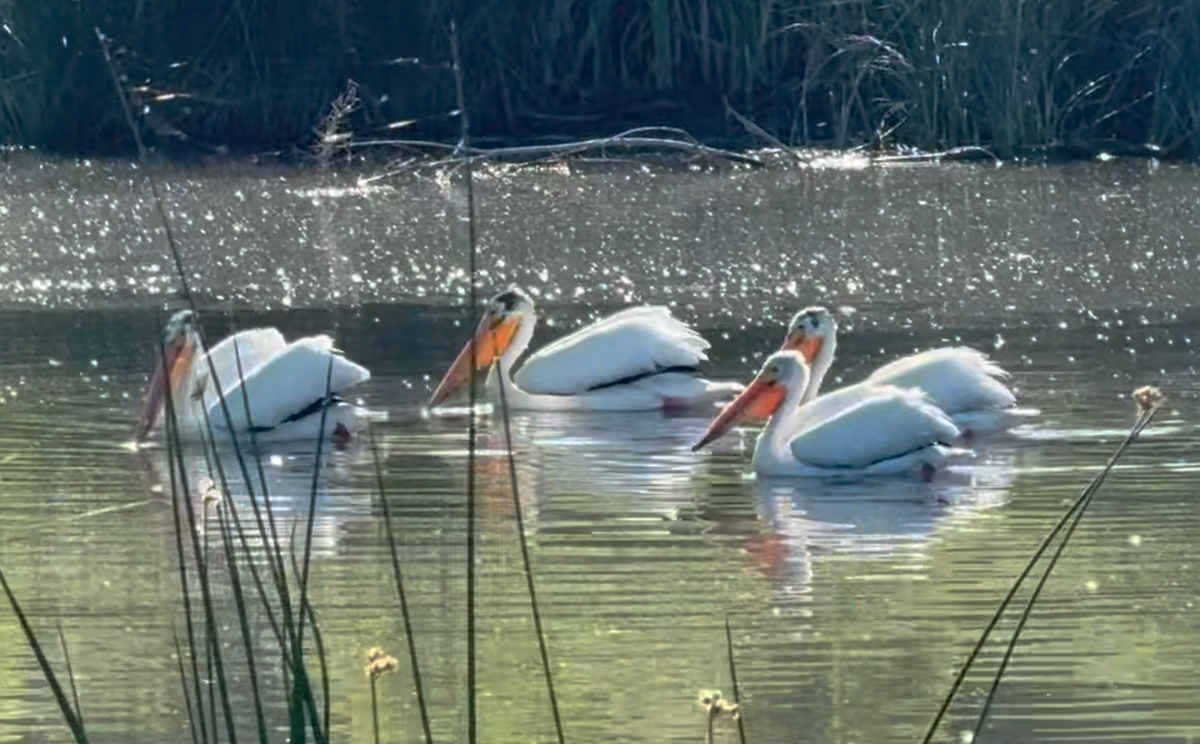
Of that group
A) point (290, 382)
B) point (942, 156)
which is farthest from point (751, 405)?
point (942, 156)

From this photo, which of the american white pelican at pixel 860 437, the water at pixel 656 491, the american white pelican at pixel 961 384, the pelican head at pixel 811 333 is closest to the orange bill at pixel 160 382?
the water at pixel 656 491

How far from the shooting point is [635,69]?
18172 mm

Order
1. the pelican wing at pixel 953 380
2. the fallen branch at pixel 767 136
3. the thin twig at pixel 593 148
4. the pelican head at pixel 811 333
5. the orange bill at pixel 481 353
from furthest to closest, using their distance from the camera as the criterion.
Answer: the fallen branch at pixel 767 136
the thin twig at pixel 593 148
the pelican head at pixel 811 333
the orange bill at pixel 481 353
the pelican wing at pixel 953 380

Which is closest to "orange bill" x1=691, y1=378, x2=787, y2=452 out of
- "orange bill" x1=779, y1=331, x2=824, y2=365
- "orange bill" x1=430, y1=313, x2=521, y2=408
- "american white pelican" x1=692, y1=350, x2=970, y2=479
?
"american white pelican" x1=692, y1=350, x2=970, y2=479

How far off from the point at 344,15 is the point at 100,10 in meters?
1.72

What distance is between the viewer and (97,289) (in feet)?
34.9

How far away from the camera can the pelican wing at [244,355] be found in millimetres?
7383

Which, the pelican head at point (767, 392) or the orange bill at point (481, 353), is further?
the orange bill at point (481, 353)

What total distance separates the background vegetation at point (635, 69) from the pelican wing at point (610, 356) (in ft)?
26.9

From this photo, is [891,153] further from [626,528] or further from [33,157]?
[626,528]

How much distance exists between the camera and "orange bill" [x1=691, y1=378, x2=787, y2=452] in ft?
24.2

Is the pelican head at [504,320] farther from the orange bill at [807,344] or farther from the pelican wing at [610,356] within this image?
the orange bill at [807,344]

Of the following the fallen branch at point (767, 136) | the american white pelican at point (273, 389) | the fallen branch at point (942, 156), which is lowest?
the fallen branch at point (942, 156)

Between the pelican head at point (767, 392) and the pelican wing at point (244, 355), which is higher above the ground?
the pelican wing at point (244, 355)
